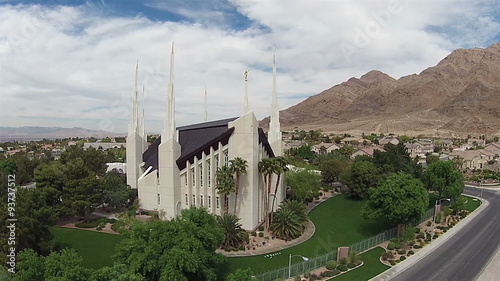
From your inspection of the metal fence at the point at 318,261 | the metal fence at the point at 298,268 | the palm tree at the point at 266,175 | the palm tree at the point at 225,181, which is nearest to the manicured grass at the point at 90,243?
the palm tree at the point at 225,181

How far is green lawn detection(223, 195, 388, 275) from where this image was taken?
Answer: 33.5 m

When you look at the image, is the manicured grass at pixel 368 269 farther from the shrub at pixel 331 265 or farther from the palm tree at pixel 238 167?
the palm tree at pixel 238 167

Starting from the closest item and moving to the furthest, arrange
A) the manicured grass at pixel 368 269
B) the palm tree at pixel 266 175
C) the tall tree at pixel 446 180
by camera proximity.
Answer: the manicured grass at pixel 368 269 < the palm tree at pixel 266 175 < the tall tree at pixel 446 180

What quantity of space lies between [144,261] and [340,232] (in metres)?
28.7

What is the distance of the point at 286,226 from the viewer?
1597 inches

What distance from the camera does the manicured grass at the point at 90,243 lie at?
32656 millimetres

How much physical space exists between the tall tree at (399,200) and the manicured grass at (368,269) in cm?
498

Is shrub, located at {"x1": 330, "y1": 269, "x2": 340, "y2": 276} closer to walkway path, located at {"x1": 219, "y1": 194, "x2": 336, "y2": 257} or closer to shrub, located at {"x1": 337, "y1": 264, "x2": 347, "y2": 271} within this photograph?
shrub, located at {"x1": 337, "y1": 264, "x2": 347, "y2": 271}

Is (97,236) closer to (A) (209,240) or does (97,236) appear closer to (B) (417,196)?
(A) (209,240)

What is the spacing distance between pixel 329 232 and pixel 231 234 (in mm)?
14907

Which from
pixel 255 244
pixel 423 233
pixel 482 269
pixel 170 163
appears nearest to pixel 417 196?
pixel 423 233

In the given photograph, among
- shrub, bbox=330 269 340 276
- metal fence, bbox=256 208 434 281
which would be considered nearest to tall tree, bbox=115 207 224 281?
metal fence, bbox=256 208 434 281

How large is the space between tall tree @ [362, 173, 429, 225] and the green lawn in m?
4.01

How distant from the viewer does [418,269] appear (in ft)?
110
